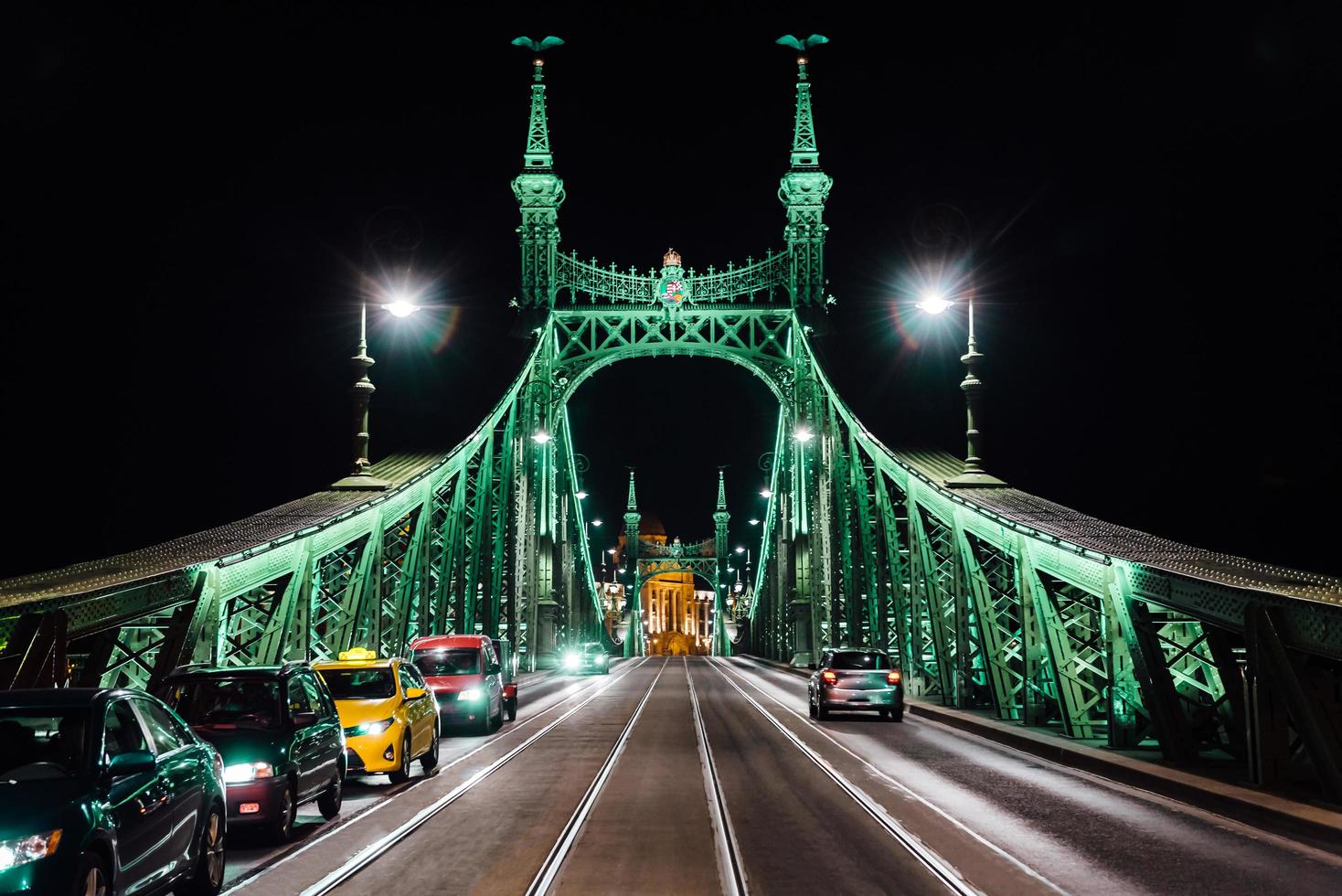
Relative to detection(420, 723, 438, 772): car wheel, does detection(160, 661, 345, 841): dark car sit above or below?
above

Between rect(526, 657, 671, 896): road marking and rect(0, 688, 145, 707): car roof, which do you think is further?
rect(526, 657, 671, 896): road marking

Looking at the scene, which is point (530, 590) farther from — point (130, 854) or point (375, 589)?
point (130, 854)

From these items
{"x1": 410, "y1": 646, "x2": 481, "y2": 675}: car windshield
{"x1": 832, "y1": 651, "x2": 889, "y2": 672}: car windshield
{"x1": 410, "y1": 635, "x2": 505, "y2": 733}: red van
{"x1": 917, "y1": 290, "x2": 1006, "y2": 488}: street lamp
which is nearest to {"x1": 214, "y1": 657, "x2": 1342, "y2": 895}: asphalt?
{"x1": 410, "y1": 635, "x2": 505, "y2": 733}: red van

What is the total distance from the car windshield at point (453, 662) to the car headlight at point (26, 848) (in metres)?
16.7

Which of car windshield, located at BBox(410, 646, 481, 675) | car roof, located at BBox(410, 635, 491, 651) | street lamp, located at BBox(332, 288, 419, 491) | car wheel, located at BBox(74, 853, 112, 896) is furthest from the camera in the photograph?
street lamp, located at BBox(332, 288, 419, 491)

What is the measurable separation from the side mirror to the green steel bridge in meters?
6.51

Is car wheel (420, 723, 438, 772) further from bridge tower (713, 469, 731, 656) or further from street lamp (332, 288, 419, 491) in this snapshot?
bridge tower (713, 469, 731, 656)

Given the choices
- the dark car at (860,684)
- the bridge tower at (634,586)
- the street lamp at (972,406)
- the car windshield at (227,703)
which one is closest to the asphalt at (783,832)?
the car windshield at (227,703)

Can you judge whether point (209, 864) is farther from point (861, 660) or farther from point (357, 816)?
point (861, 660)

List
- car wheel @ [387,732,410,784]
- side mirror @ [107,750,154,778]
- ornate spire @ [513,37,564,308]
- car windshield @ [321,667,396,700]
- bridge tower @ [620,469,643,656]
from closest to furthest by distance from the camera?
side mirror @ [107,750,154,778]
car wheel @ [387,732,410,784]
car windshield @ [321,667,396,700]
ornate spire @ [513,37,564,308]
bridge tower @ [620,469,643,656]

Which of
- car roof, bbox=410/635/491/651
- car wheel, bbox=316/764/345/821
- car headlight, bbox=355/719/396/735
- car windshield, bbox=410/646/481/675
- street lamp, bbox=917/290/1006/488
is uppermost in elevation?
street lamp, bbox=917/290/1006/488

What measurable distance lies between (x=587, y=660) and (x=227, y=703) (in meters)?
46.7

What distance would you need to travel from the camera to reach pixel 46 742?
775 centimetres

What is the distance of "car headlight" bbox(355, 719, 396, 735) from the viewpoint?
1491cm
